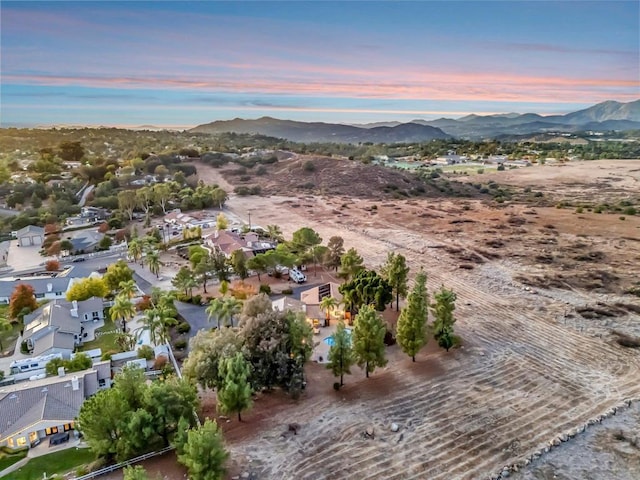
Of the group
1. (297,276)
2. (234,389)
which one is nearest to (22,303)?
(297,276)

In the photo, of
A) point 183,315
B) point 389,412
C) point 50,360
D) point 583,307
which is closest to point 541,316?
point 583,307

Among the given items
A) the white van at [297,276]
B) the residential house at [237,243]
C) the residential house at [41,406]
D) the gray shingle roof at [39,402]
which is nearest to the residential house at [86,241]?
the residential house at [237,243]

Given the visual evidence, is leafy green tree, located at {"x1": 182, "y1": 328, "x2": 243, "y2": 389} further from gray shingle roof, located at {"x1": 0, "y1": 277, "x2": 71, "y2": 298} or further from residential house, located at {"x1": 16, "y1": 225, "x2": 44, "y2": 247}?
residential house, located at {"x1": 16, "y1": 225, "x2": 44, "y2": 247}

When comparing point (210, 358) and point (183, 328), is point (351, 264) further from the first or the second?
point (210, 358)

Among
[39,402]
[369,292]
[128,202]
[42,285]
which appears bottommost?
[42,285]

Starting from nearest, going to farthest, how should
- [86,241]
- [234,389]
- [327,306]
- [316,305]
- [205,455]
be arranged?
[205,455] → [234,389] → [327,306] → [316,305] → [86,241]

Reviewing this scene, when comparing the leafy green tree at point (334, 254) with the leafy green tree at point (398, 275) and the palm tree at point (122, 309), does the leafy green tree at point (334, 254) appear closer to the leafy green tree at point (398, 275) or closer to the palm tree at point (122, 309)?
the leafy green tree at point (398, 275)
